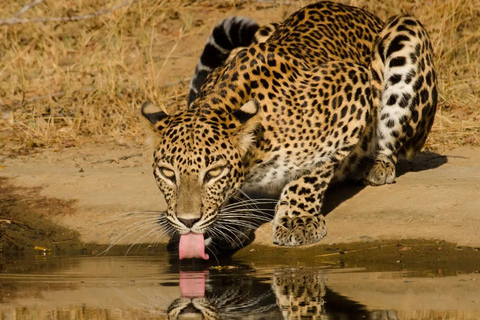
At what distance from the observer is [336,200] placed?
885 centimetres

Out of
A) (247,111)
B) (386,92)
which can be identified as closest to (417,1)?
(386,92)

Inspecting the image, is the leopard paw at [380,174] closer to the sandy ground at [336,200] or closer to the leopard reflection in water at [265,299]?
the sandy ground at [336,200]

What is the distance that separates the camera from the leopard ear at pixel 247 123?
25.0 ft

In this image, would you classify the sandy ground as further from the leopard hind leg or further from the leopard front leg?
the leopard hind leg

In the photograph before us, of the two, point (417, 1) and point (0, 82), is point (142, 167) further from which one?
point (417, 1)

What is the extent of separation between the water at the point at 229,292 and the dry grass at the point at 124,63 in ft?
13.4

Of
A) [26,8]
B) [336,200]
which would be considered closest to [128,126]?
[26,8]

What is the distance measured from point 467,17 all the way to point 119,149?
16.1 ft

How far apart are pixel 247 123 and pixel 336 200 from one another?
1.58 metres

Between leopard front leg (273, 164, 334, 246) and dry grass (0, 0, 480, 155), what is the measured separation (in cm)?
289

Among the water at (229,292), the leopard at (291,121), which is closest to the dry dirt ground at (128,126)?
the leopard at (291,121)

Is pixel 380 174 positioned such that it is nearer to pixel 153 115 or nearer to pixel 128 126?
pixel 153 115

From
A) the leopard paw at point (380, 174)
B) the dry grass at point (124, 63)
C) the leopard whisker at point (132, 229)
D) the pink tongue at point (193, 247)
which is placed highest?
the pink tongue at point (193, 247)

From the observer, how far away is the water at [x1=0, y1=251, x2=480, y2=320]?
229 inches
